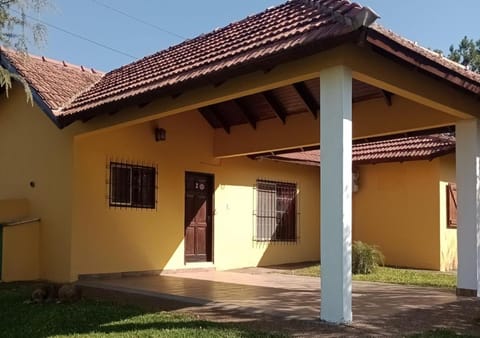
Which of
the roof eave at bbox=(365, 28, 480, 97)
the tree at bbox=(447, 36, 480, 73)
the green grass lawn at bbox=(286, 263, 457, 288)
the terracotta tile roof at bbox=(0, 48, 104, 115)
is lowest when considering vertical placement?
the green grass lawn at bbox=(286, 263, 457, 288)

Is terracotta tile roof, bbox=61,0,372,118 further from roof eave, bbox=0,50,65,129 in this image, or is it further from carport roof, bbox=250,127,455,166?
carport roof, bbox=250,127,455,166

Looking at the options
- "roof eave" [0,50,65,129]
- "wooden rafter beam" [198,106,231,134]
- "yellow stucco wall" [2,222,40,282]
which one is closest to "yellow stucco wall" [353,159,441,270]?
"wooden rafter beam" [198,106,231,134]

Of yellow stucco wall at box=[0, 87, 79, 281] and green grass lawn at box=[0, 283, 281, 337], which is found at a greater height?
yellow stucco wall at box=[0, 87, 79, 281]

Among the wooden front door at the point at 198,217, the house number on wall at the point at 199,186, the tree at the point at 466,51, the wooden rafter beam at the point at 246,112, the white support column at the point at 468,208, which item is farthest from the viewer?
the tree at the point at 466,51

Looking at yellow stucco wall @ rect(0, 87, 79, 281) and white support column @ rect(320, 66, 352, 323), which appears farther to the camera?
yellow stucco wall @ rect(0, 87, 79, 281)

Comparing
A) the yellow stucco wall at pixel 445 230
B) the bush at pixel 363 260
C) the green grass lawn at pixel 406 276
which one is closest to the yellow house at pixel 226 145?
the yellow stucco wall at pixel 445 230

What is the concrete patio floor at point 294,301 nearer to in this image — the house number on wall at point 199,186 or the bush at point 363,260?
the bush at point 363,260

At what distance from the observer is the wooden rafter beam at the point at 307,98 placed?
10.0 m

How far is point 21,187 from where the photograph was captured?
12102mm

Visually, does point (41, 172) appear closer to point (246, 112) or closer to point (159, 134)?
point (159, 134)

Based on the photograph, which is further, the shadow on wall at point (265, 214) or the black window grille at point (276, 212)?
the black window grille at point (276, 212)

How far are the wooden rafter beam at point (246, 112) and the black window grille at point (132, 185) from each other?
2.25 meters

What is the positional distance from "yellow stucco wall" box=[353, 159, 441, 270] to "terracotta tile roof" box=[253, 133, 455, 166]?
1.50ft

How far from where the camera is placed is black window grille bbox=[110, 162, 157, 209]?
11.4 metres
